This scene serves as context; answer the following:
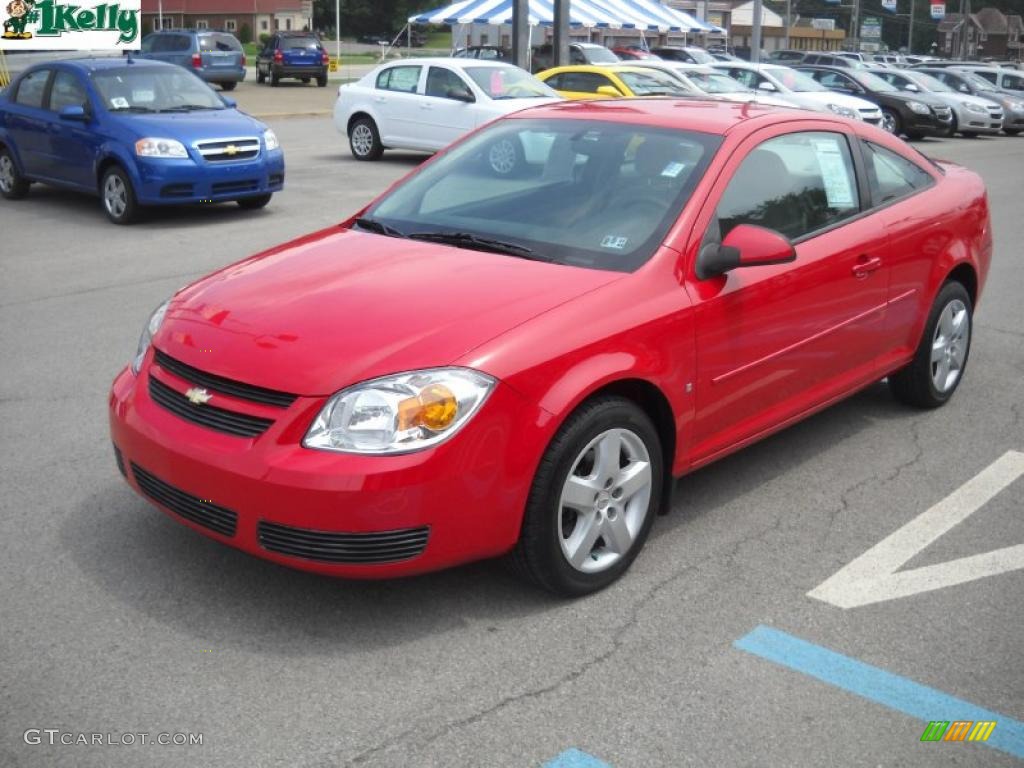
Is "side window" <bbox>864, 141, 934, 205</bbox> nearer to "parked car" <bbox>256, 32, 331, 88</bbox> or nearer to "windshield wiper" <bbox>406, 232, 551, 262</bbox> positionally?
"windshield wiper" <bbox>406, 232, 551, 262</bbox>

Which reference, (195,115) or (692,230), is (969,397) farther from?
(195,115)

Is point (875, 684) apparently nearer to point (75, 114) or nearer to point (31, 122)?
point (75, 114)

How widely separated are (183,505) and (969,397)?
4.48 meters

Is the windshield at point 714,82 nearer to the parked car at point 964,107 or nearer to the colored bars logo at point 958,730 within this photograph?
the parked car at point 964,107

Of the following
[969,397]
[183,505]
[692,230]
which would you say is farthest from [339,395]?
[969,397]

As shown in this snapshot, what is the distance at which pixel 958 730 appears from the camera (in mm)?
3320

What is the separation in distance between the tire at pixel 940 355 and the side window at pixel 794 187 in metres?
0.98

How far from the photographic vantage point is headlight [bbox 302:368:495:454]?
357 centimetres

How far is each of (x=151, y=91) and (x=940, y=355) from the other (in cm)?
929

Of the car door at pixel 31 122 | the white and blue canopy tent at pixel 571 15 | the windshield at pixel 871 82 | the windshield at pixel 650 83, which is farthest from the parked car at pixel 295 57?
the car door at pixel 31 122

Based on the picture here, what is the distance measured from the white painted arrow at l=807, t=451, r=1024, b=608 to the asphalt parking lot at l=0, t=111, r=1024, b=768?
1cm

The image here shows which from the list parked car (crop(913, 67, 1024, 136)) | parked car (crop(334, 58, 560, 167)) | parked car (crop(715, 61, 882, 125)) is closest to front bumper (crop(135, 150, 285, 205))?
parked car (crop(334, 58, 560, 167))

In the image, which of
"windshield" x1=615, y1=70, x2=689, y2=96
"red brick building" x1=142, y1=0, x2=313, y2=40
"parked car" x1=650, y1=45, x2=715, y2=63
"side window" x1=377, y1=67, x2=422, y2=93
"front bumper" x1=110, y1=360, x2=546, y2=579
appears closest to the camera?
"front bumper" x1=110, y1=360, x2=546, y2=579

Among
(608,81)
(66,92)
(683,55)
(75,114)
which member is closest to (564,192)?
(75,114)
